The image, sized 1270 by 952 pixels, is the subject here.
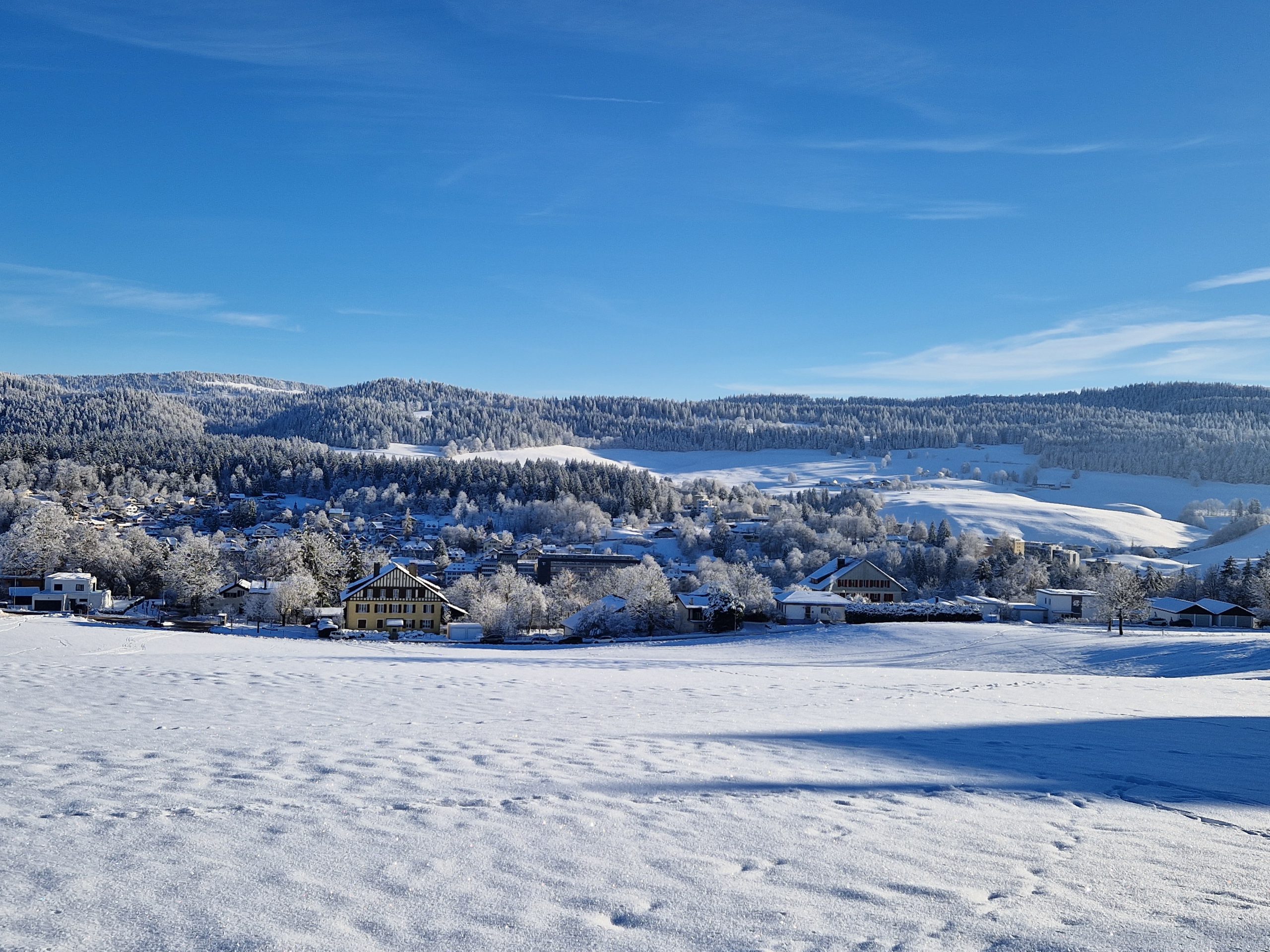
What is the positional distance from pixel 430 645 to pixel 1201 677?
1410 inches

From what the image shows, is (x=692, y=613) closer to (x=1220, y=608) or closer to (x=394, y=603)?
(x=394, y=603)

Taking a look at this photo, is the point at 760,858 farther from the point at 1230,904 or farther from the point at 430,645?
the point at 430,645

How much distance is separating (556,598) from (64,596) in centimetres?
3862

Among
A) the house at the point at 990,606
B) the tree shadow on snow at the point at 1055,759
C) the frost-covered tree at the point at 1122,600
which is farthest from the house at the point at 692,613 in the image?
the tree shadow on snow at the point at 1055,759

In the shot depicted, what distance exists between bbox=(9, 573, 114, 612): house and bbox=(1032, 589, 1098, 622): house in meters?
75.1

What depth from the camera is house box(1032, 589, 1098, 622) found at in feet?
193

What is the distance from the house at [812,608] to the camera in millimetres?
51375

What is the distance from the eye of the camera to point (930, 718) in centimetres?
1238

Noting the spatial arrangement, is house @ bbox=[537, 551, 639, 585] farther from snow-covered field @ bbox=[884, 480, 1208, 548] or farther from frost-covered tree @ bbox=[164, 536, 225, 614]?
snow-covered field @ bbox=[884, 480, 1208, 548]

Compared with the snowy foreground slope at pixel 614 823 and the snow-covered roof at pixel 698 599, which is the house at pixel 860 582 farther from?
the snowy foreground slope at pixel 614 823

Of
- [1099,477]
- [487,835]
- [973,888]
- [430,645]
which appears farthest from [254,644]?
[1099,477]

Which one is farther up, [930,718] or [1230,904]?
[1230,904]

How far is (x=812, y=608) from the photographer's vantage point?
52.0m

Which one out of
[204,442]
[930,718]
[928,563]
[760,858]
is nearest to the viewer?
[760,858]
